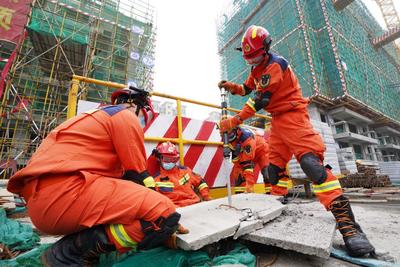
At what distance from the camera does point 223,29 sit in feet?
98.6

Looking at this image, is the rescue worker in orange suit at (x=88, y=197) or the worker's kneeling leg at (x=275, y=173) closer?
the rescue worker in orange suit at (x=88, y=197)

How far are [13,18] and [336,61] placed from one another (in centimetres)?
2149

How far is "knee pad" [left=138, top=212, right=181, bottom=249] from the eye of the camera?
48.9 inches

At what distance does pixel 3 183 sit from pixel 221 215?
601cm

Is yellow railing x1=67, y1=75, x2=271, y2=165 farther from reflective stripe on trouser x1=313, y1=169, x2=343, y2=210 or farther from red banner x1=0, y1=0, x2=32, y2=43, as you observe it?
red banner x1=0, y1=0, x2=32, y2=43

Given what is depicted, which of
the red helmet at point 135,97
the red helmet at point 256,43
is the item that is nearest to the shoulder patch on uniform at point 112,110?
the red helmet at point 135,97

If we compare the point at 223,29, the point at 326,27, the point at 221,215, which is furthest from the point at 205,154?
the point at 223,29

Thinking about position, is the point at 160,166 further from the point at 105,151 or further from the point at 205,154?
the point at 105,151

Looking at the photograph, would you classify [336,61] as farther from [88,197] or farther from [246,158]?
[88,197]

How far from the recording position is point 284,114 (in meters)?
2.20

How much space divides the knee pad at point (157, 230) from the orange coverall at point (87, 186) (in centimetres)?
3

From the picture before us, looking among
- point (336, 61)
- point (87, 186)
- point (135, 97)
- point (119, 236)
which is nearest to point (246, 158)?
point (135, 97)

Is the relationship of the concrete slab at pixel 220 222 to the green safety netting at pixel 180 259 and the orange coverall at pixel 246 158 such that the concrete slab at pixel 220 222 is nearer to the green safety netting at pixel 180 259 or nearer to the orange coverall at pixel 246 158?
the green safety netting at pixel 180 259

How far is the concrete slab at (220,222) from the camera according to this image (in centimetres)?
130
